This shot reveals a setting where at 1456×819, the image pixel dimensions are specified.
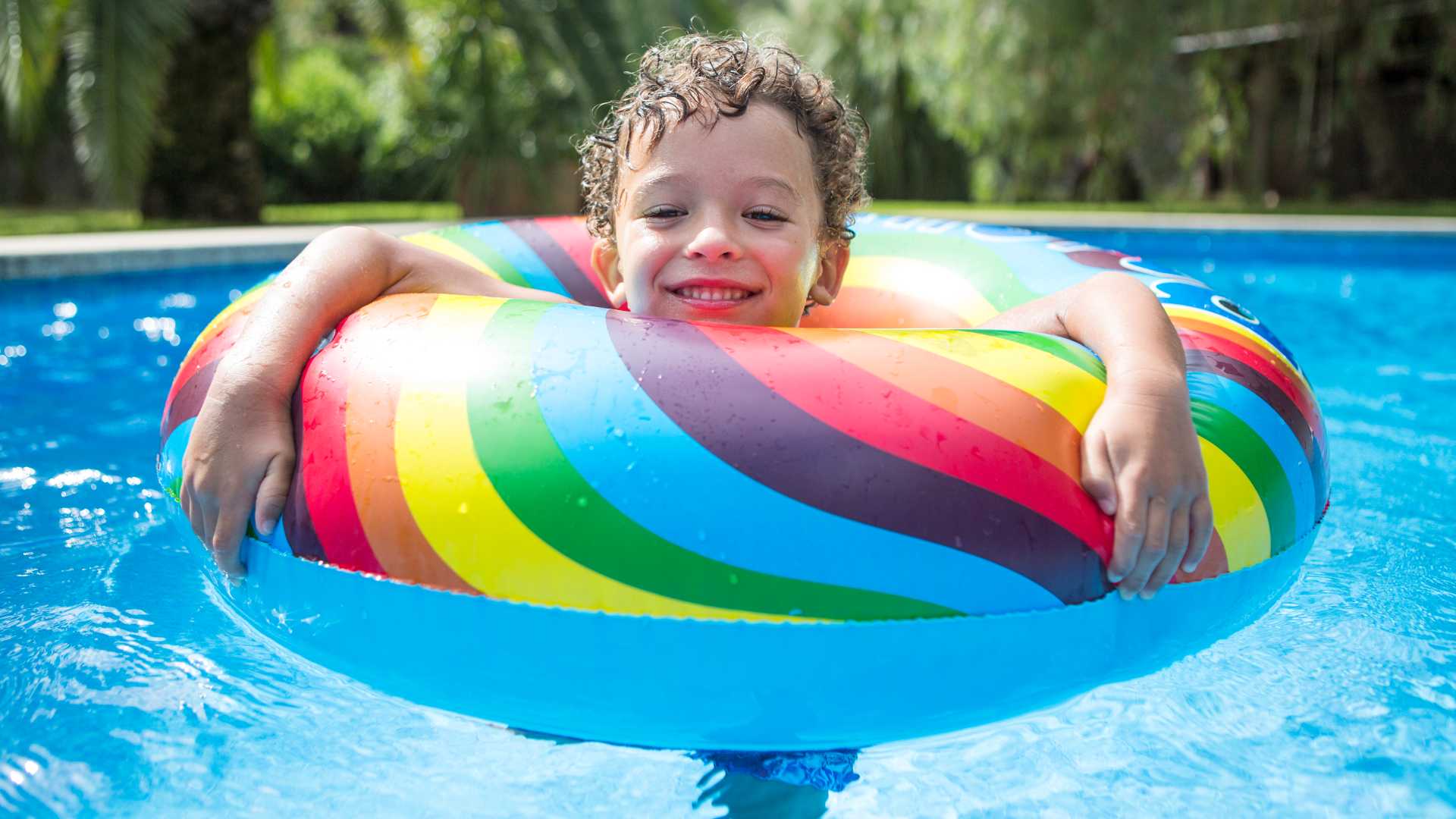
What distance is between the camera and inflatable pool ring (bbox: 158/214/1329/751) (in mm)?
1441

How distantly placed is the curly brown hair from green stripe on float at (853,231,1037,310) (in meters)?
0.37

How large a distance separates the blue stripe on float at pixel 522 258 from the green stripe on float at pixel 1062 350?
132cm

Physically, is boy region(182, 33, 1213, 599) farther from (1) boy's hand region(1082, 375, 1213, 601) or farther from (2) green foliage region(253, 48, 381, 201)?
(2) green foliage region(253, 48, 381, 201)

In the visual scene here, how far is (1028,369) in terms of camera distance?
1605mm

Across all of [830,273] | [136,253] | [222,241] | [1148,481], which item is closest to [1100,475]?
[1148,481]

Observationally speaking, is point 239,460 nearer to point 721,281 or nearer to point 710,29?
point 721,281

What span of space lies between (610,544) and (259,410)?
22.0 inches

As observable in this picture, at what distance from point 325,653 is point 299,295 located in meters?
0.52

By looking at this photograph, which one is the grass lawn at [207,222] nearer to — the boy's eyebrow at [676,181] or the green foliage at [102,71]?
the green foliage at [102,71]

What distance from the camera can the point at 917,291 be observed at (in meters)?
2.74

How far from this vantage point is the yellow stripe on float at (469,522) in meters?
1.45

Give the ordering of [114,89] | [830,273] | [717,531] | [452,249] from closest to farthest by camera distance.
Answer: [717,531]
[830,273]
[452,249]
[114,89]

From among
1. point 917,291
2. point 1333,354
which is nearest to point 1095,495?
point 917,291

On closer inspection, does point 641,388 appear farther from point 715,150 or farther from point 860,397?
point 715,150
